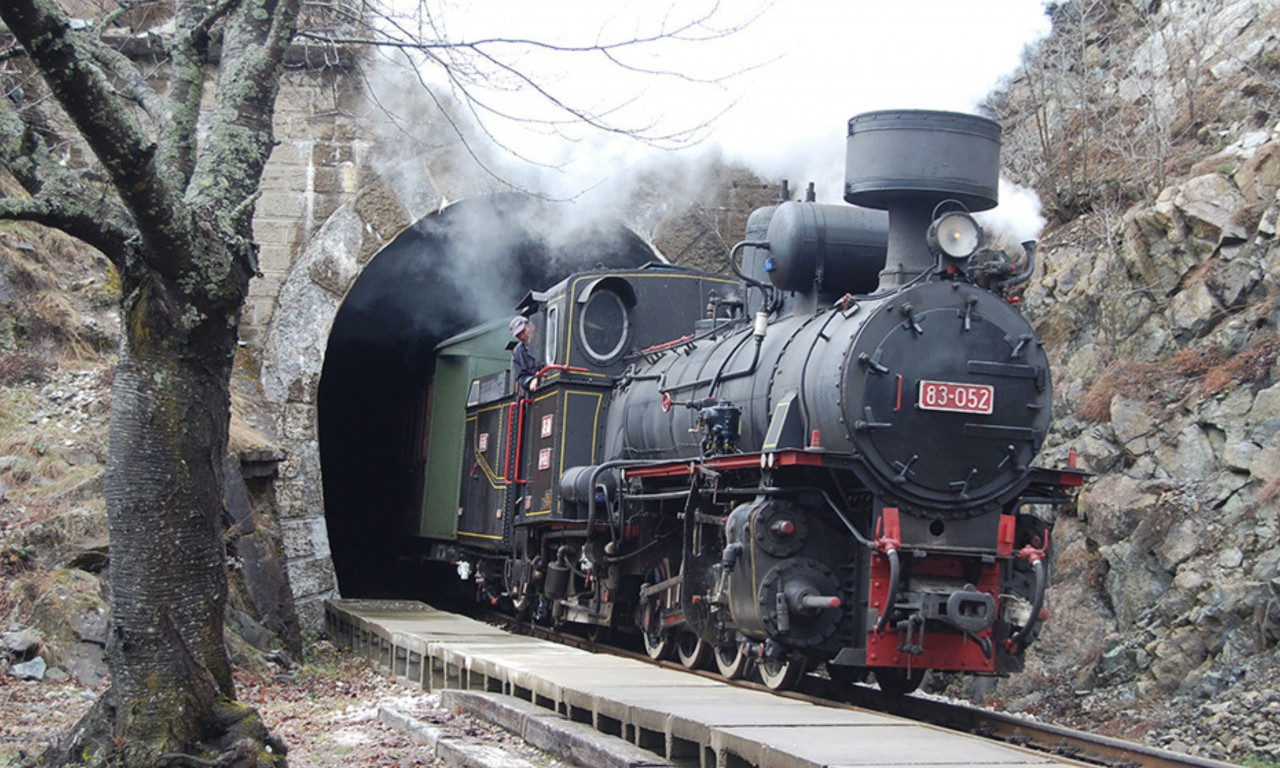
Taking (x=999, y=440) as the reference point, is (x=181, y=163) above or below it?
above

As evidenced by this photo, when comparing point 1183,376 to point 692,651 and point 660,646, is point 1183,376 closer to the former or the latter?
point 692,651

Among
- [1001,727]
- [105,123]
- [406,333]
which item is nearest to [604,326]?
[1001,727]

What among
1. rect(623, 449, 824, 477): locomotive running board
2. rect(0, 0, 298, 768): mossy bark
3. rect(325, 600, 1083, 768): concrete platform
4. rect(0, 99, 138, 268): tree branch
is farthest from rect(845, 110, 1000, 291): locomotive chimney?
rect(0, 99, 138, 268): tree branch

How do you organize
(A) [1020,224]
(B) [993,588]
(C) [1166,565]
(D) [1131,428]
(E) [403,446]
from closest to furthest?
(B) [993,588]
(C) [1166,565]
(D) [1131,428]
(A) [1020,224]
(E) [403,446]

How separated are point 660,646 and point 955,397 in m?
3.59

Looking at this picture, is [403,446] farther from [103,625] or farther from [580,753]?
[580,753]

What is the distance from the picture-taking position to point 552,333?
11.3 metres

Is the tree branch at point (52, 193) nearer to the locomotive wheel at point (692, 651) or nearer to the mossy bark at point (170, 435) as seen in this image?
the mossy bark at point (170, 435)

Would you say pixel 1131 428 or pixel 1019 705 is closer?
pixel 1019 705

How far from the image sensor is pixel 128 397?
5.26 meters

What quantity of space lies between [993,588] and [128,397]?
4823mm

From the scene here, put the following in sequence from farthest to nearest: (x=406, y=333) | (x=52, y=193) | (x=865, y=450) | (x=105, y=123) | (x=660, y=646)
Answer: (x=406, y=333) → (x=660, y=646) → (x=865, y=450) → (x=52, y=193) → (x=105, y=123)

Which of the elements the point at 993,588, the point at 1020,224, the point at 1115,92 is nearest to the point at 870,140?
the point at 993,588

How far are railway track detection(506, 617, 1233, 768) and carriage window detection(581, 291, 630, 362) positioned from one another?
2.86 metres
